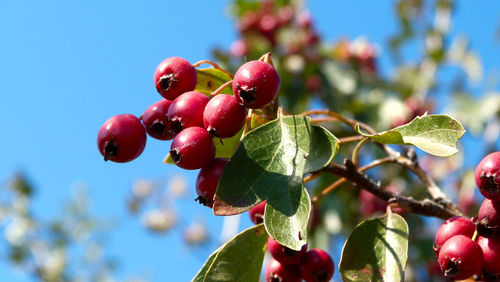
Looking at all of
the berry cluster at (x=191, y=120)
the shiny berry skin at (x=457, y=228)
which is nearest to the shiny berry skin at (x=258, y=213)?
the berry cluster at (x=191, y=120)

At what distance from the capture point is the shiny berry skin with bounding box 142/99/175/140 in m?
1.33

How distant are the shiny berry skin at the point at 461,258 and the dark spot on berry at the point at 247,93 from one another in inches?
23.1

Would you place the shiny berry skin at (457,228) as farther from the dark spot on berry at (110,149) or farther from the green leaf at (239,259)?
the dark spot on berry at (110,149)

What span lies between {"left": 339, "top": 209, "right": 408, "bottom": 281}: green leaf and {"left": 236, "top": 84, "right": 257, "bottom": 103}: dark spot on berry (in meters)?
0.46

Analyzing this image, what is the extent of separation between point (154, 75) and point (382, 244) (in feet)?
2.52

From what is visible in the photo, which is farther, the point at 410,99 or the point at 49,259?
the point at 49,259

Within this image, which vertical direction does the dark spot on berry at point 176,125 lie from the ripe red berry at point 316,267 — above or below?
above

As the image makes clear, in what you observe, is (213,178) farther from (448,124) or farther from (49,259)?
(49,259)

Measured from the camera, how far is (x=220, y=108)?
1.17 metres

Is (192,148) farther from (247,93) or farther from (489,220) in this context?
(489,220)

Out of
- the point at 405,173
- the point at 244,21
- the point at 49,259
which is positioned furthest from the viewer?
→ the point at 49,259

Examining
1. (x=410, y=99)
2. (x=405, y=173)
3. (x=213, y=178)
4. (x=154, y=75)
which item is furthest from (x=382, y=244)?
(x=410, y=99)

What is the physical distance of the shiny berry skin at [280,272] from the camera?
1.41 metres

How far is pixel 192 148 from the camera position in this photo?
3.81 feet
